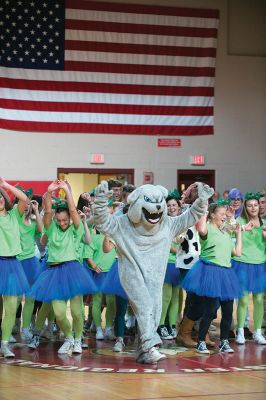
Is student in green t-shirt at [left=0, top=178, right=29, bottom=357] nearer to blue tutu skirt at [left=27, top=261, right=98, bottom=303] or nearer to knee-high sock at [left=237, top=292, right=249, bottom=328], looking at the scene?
blue tutu skirt at [left=27, top=261, right=98, bottom=303]

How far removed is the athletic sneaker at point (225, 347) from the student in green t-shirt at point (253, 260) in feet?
2.19

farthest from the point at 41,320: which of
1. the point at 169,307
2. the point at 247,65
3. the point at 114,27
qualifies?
the point at 247,65

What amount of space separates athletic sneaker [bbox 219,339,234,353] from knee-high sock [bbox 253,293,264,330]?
2.50 feet

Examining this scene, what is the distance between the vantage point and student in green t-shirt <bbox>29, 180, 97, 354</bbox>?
785cm

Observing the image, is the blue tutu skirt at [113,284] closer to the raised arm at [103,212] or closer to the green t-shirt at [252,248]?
the raised arm at [103,212]

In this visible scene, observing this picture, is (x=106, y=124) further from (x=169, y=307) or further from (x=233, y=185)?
(x=169, y=307)

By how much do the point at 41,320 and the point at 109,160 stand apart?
26.7 feet

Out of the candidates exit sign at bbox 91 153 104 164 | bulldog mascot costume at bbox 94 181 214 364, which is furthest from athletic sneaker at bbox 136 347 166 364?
exit sign at bbox 91 153 104 164

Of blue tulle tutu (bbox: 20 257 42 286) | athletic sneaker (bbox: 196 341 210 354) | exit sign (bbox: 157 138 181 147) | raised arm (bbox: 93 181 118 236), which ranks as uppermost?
exit sign (bbox: 157 138 181 147)

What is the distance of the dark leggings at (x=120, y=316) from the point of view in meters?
8.29

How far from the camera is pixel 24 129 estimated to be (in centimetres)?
1569

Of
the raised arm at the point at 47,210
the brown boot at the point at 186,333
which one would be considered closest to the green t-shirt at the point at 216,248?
the brown boot at the point at 186,333

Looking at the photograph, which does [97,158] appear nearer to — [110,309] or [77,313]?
[110,309]

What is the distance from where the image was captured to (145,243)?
7.49m
